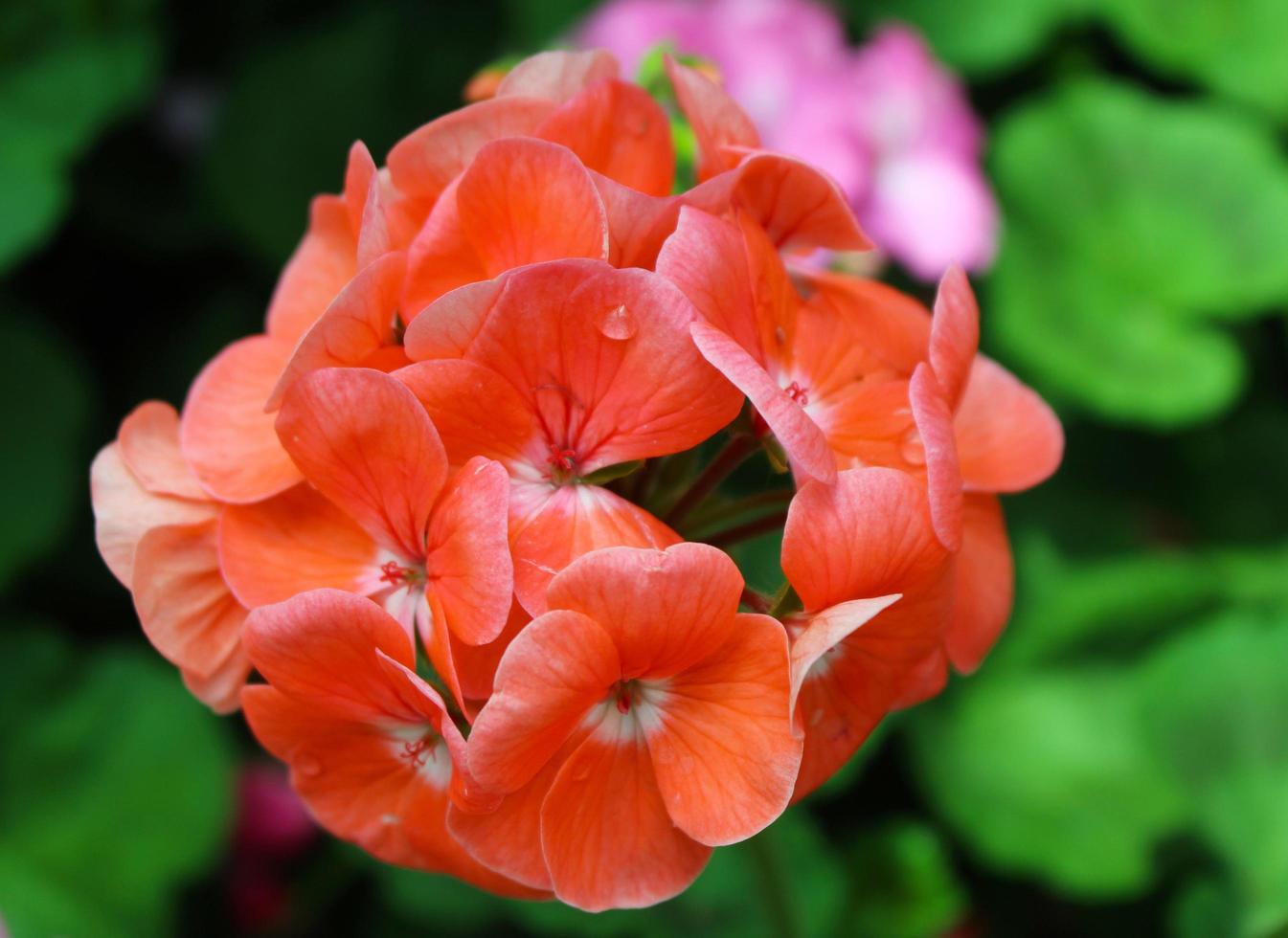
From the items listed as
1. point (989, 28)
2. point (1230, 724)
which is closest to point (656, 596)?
point (1230, 724)

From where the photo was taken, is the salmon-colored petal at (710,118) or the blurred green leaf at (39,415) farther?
the blurred green leaf at (39,415)

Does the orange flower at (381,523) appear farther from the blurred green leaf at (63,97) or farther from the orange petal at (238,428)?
the blurred green leaf at (63,97)

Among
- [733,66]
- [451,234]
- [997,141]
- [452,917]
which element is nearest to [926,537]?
[451,234]

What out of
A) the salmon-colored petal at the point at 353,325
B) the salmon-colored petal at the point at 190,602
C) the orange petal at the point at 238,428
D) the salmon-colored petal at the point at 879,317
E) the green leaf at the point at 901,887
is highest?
the salmon-colored petal at the point at 353,325

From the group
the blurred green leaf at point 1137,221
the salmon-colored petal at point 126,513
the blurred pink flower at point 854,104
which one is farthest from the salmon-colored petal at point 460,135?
the blurred green leaf at point 1137,221

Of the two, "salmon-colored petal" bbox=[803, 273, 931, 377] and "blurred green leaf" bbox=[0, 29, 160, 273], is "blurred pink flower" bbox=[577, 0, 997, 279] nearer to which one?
"blurred green leaf" bbox=[0, 29, 160, 273]

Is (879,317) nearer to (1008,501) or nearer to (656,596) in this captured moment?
(656,596)

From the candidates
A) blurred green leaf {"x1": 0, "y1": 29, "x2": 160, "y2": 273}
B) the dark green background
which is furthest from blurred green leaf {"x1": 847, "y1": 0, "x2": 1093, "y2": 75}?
blurred green leaf {"x1": 0, "y1": 29, "x2": 160, "y2": 273}
